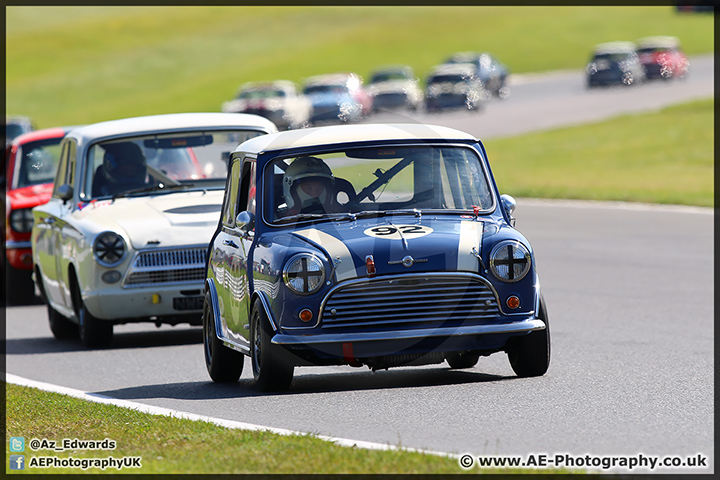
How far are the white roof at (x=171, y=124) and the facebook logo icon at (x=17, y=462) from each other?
6.49m

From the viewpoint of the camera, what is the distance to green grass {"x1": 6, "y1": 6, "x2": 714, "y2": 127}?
82312 mm

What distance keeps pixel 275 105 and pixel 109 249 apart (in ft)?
136

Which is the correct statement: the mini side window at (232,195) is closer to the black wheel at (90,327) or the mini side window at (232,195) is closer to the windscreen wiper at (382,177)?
the windscreen wiper at (382,177)

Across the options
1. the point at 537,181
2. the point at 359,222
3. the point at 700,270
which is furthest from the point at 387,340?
the point at 537,181

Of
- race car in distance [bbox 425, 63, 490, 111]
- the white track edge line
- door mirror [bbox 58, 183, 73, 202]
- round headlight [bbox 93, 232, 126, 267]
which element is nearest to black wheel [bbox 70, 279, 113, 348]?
round headlight [bbox 93, 232, 126, 267]

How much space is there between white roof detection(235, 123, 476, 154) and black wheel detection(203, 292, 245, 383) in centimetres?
133

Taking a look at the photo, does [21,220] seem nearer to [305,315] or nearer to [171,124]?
[171,124]

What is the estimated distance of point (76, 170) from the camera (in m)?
13.2

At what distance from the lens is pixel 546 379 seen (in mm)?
8953

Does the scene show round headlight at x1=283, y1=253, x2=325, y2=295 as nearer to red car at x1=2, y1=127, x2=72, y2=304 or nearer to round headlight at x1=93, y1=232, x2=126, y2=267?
round headlight at x1=93, y1=232, x2=126, y2=267

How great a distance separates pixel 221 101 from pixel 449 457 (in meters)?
69.9

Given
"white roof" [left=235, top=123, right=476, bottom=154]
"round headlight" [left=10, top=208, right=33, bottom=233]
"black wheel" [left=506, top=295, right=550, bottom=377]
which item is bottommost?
"black wheel" [left=506, top=295, right=550, bottom=377]

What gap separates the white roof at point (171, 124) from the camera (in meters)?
13.1

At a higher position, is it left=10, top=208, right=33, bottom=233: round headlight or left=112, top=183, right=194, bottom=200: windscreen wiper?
left=112, top=183, right=194, bottom=200: windscreen wiper
